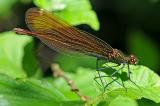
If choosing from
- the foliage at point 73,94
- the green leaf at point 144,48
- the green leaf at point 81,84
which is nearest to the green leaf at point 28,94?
the foliage at point 73,94

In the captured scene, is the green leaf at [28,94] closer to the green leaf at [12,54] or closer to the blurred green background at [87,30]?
the blurred green background at [87,30]

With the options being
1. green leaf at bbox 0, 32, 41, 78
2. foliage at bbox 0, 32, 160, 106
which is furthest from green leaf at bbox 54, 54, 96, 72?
foliage at bbox 0, 32, 160, 106

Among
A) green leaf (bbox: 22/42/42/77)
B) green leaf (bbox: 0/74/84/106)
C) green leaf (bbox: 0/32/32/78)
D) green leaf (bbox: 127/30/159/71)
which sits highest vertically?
green leaf (bbox: 0/74/84/106)

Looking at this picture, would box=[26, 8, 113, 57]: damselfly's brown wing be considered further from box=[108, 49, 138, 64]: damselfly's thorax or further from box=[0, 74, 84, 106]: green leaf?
box=[0, 74, 84, 106]: green leaf

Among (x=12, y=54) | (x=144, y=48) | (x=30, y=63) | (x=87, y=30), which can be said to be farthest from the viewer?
(x=87, y=30)

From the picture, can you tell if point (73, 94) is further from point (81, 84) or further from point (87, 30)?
point (87, 30)

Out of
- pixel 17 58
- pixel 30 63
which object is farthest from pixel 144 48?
pixel 30 63
